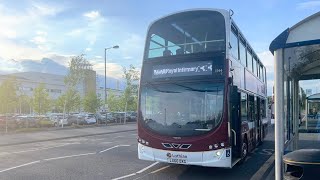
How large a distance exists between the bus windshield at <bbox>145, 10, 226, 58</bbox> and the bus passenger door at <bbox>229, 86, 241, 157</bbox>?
1.25m

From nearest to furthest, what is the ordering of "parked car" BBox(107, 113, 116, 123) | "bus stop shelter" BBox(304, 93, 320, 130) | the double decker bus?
the double decker bus < "bus stop shelter" BBox(304, 93, 320, 130) < "parked car" BBox(107, 113, 116, 123)

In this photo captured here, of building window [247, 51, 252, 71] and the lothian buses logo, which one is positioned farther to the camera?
building window [247, 51, 252, 71]

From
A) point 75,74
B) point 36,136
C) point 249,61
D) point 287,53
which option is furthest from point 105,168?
point 75,74

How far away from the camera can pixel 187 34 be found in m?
9.81

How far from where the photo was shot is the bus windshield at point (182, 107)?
29.2 ft

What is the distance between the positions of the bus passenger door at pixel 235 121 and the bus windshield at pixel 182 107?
489 mm

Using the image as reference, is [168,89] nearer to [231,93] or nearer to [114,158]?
[231,93]

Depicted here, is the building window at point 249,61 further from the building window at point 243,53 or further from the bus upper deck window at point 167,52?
the bus upper deck window at point 167,52

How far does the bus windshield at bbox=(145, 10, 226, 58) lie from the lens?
30.7 feet

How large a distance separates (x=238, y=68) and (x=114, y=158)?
18.3 feet

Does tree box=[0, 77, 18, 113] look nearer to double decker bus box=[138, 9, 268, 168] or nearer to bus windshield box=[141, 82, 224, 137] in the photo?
double decker bus box=[138, 9, 268, 168]

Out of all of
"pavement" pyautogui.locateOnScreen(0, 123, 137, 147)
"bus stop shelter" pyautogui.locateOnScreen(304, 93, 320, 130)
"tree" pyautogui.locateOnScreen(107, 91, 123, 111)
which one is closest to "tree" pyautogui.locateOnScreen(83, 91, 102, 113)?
"tree" pyautogui.locateOnScreen(107, 91, 123, 111)

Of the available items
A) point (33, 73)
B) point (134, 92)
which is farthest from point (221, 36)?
point (33, 73)

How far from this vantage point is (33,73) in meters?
105
